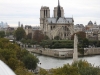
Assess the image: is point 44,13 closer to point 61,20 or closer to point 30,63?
Answer: point 61,20

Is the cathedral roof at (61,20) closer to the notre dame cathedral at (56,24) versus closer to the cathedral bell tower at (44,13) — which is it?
the notre dame cathedral at (56,24)

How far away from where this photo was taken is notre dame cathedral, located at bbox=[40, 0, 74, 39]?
159 ft

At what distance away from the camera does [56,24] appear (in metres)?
51.2

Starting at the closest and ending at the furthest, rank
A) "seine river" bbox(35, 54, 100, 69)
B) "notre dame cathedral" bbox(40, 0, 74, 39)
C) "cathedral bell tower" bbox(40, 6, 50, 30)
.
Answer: "seine river" bbox(35, 54, 100, 69) < "notre dame cathedral" bbox(40, 0, 74, 39) < "cathedral bell tower" bbox(40, 6, 50, 30)

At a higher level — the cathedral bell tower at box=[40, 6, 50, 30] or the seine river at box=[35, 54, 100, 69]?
the cathedral bell tower at box=[40, 6, 50, 30]

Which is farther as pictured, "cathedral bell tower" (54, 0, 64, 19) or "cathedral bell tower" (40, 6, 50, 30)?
"cathedral bell tower" (40, 6, 50, 30)

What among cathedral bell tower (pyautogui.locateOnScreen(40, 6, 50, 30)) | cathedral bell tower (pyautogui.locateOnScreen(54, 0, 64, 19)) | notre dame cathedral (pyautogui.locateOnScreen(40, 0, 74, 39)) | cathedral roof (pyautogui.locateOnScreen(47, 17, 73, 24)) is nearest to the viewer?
notre dame cathedral (pyautogui.locateOnScreen(40, 0, 74, 39))

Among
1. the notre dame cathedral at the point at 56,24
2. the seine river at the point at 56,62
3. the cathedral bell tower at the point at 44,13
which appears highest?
the cathedral bell tower at the point at 44,13

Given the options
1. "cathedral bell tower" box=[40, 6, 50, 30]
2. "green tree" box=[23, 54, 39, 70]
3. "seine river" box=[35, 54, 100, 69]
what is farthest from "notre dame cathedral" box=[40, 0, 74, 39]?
"green tree" box=[23, 54, 39, 70]

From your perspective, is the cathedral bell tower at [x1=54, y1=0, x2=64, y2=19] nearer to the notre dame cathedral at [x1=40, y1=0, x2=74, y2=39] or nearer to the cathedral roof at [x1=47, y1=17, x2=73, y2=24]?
the notre dame cathedral at [x1=40, y1=0, x2=74, y2=39]

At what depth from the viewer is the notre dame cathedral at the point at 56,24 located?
48403mm

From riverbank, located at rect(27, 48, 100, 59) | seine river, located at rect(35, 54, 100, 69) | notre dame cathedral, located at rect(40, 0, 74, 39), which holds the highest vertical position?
notre dame cathedral, located at rect(40, 0, 74, 39)

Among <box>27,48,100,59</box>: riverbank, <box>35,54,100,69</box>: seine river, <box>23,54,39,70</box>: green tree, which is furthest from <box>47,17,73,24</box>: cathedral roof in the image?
<box>23,54,39,70</box>: green tree

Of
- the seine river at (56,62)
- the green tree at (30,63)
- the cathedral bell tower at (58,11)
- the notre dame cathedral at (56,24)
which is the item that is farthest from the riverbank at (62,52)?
the cathedral bell tower at (58,11)
